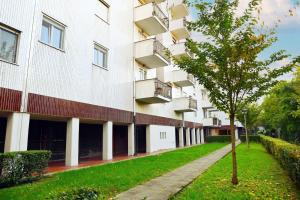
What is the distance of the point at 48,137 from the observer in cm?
1527

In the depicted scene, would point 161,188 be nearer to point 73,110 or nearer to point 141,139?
point 73,110

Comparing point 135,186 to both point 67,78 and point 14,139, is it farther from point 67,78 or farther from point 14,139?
point 67,78

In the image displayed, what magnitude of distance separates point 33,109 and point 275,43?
9969 mm

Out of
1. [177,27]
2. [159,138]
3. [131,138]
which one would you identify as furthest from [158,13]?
[159,138]

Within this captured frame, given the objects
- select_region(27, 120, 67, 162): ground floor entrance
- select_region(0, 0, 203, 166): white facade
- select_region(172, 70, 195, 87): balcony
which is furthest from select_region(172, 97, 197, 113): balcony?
select_region(27, 120, 67, 162): ground floor entrance

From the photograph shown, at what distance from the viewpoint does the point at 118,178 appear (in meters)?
9.35

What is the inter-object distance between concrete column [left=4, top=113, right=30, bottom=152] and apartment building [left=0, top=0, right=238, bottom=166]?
0.04m

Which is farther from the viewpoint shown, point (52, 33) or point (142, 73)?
point (142, 73)

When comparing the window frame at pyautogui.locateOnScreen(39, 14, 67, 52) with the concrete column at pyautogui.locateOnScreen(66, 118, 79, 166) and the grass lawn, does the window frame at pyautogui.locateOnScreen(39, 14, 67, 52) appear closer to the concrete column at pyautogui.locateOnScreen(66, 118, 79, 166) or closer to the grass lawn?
the concrete column at pyautogui.locateOnScreen(66, 118, 79, 166)

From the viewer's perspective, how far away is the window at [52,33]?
12.0 m

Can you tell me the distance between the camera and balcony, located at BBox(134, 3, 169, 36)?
20.4 metres

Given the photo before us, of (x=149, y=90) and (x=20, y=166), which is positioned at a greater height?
(x=149, y=90)

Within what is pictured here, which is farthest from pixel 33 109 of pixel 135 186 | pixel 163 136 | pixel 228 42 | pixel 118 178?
pixel 163 136

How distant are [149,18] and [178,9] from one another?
13874 millimetres
